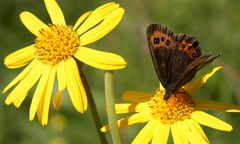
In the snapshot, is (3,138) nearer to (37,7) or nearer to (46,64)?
(37,7)

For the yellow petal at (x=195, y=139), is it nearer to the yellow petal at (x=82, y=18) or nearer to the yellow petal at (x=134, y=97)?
the yellow petal at (x=134, y=97)

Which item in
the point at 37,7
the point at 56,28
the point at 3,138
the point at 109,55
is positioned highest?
the point at 37,7

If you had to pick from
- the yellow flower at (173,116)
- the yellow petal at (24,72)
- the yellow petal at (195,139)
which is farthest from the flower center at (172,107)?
the yellow petal at (24,72)

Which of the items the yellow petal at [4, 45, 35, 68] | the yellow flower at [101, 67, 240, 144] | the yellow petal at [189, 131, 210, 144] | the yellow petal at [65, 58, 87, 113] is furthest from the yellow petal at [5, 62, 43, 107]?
the yellow petal at [189, 131, 210, 144]

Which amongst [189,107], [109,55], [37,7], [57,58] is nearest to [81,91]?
[109,55]

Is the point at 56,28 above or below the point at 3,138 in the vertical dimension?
above

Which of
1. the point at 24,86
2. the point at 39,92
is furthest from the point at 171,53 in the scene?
the point at 24,86

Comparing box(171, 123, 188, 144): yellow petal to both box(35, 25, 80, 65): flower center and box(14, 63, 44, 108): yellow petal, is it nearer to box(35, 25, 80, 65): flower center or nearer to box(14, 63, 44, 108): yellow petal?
box(35, 25, 80, 65): flower center

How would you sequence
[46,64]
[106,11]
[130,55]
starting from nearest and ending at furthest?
[106,11]
[46,64]
[130,55]
